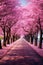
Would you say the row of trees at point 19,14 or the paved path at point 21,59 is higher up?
the row of trees at point 19,14

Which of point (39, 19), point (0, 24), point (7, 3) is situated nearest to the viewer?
point (7, 3)

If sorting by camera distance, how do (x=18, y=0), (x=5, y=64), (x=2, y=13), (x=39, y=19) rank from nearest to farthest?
(x=5, y=64), (x=2, y=13), (x=18, y=0), (x=39, y=19)

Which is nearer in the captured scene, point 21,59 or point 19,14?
point 21,59

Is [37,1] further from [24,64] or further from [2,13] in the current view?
[24,64]

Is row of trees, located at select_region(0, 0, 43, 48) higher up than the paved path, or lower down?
higher up

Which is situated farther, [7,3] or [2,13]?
[2,13]

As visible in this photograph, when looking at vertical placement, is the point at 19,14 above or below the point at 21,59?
above

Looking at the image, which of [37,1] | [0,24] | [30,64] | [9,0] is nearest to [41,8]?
[37,1]

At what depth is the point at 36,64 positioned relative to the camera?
19562 millimetres

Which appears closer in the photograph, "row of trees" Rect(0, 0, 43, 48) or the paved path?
the paved path

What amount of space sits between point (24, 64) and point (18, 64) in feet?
1.72

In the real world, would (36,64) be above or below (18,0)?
below

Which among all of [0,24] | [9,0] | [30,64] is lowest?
[30,64]

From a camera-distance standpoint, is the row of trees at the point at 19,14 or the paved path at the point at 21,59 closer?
the paved path at the point at 21,59
